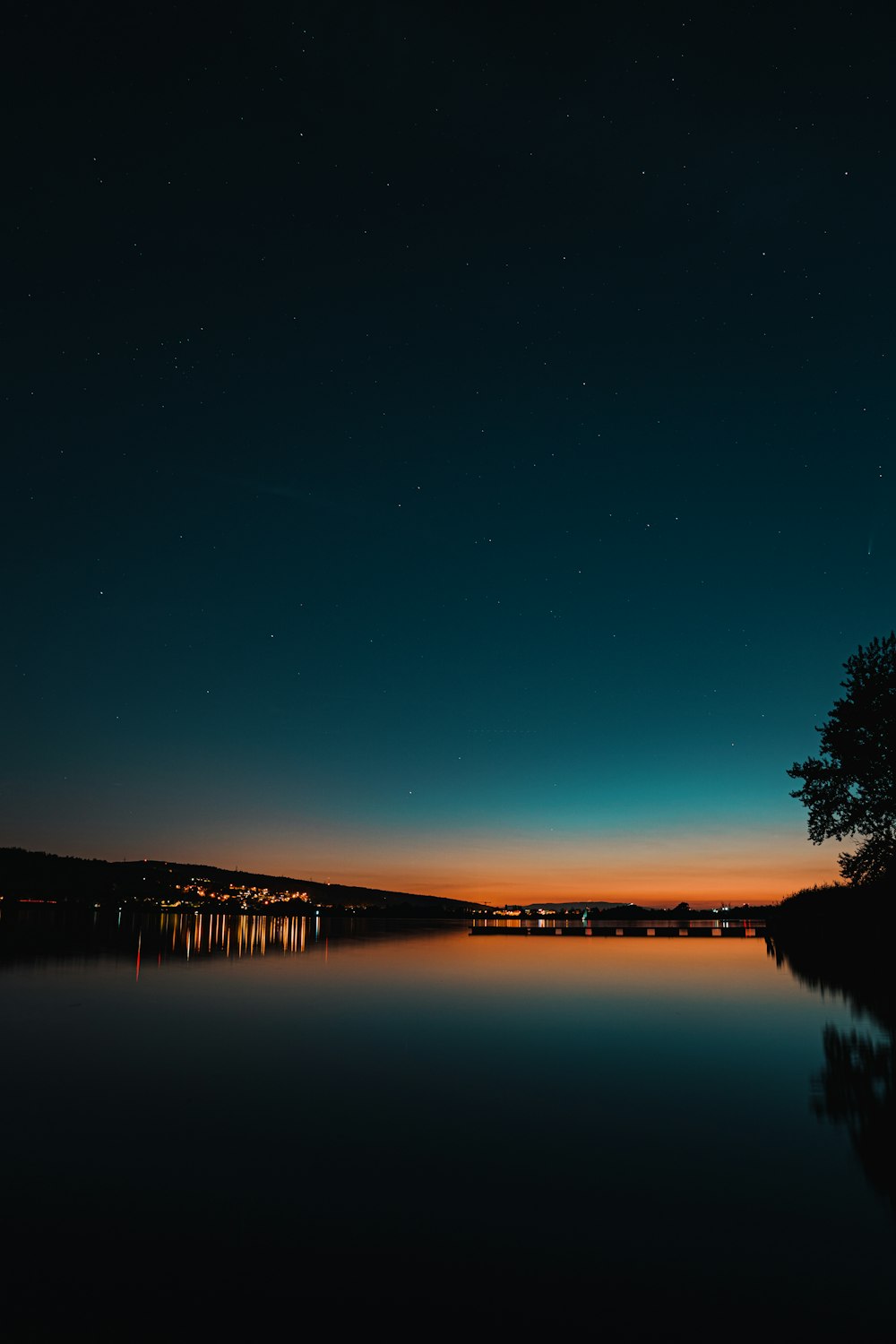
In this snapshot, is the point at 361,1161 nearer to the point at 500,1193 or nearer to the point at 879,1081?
the point at 500,1193

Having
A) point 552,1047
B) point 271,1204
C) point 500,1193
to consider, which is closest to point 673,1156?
point 500,1193

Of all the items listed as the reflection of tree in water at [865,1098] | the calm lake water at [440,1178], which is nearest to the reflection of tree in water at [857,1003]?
the reflection of tree in water at [865,1098]

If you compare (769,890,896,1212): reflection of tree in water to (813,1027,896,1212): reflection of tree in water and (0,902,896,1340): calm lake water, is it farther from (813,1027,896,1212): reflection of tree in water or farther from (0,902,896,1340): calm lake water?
(0,902,896,1340): calm lake water

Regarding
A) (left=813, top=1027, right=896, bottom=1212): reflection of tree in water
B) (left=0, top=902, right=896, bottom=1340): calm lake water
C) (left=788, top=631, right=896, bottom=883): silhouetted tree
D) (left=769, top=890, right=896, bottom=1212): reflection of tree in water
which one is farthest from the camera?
(left=788, top=631, right=896, bottom=883): silhouetted tree

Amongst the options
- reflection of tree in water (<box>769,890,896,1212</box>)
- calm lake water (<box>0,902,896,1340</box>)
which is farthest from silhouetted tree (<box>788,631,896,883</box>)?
calm lake water (<box>0,902,896,1340</box>)

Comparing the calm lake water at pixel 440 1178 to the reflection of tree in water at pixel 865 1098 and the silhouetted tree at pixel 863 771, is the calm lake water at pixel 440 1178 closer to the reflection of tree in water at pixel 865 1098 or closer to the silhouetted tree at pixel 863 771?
the reflection of tree in water at pixel 865 1098

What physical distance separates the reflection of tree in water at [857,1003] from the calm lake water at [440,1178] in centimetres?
40

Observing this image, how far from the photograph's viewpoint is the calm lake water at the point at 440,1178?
7621 mm

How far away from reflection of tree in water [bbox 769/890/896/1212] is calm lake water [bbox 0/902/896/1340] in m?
0.40

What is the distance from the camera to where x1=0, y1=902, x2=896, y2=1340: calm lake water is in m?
7.62

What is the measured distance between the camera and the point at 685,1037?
76.9ft

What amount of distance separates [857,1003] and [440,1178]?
2237 centimetres

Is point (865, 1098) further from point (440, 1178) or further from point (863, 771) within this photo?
point (863, 771)

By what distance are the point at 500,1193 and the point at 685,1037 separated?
14.9m
